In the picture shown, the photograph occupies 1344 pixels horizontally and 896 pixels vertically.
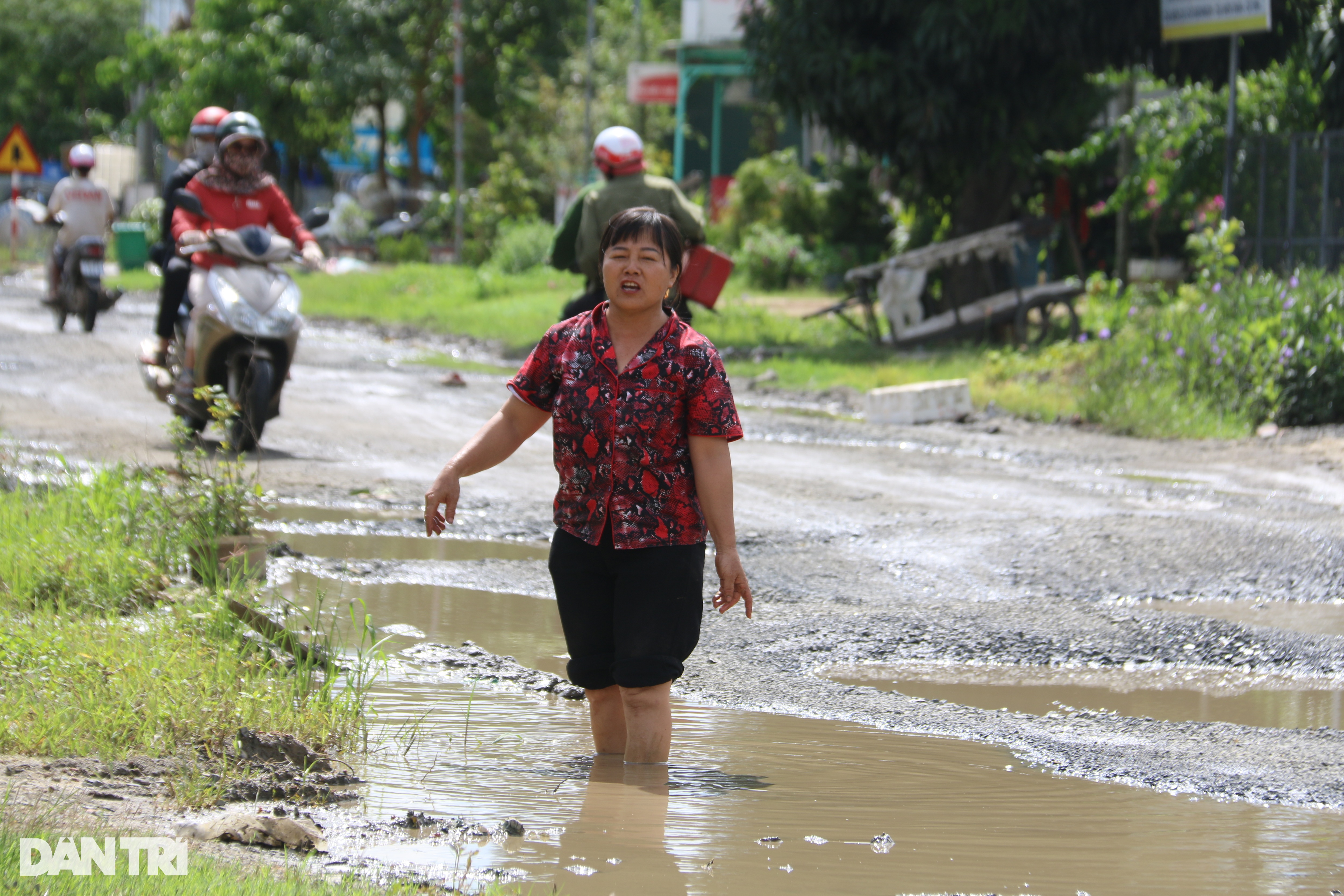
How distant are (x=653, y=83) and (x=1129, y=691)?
25.5 metres

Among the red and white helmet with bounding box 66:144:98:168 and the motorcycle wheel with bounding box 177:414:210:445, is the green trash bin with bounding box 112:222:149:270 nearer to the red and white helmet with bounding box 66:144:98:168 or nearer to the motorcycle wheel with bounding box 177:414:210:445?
the red and white helmet with bounding box 66:144:98:168

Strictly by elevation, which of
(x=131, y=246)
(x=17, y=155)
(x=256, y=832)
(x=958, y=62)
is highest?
(x=958, y=62)

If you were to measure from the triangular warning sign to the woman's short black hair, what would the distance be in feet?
74.9

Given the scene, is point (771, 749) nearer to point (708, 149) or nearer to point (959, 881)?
point (959, 881)

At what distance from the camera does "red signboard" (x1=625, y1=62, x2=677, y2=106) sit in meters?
28.8

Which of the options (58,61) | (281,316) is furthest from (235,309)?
(58,61)

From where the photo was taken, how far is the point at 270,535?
6.25 metres

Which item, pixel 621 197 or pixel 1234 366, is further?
pixel 1234 366

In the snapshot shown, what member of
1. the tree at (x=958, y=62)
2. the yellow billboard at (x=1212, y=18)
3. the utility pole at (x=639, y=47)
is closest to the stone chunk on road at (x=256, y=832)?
the tree at (x=958, y=62)

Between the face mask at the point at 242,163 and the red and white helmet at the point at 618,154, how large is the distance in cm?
187

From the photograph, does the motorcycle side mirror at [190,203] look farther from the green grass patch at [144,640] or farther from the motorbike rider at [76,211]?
the motorbike rider at [76,211]

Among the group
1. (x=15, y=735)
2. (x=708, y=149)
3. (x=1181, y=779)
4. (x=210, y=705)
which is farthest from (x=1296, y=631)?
(x=708, y=149)

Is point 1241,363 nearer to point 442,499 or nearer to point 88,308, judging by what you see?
point 442,499

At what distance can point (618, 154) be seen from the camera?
866 centimetres
